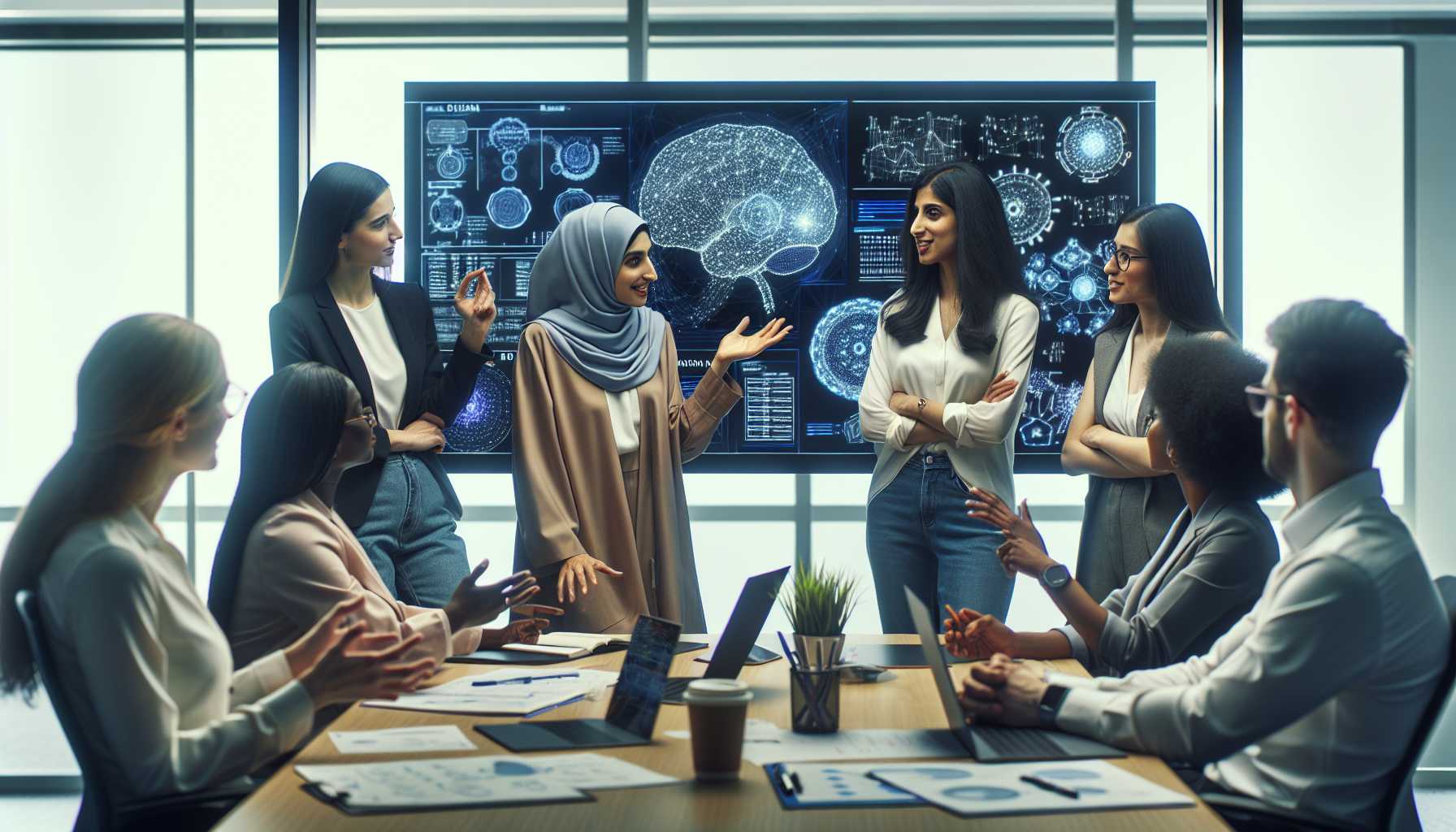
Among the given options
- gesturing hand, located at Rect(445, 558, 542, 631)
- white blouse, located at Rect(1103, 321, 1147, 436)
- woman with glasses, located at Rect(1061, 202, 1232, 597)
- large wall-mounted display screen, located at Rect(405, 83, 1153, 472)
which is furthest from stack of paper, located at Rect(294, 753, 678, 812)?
large wall-mounted display screen, located at Rect(405, 83, 1153, 472)

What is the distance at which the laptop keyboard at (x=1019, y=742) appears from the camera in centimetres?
162

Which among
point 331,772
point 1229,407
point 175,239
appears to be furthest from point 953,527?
point 175,239

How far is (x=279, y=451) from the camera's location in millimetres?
2119

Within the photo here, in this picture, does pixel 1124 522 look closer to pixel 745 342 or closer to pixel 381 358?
pixel 745 342

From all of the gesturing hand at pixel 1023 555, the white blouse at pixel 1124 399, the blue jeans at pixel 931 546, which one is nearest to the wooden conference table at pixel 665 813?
the gesturing hand at pixel 1023 555

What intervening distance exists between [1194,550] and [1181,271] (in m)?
1.34

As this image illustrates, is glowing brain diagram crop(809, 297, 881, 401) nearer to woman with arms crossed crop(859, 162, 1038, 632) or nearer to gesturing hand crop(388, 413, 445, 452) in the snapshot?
woman with arms crossed crop(859, 162, 1038, 632)

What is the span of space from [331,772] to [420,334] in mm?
1987

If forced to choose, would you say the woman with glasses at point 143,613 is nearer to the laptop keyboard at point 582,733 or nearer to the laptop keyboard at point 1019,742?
the laptop keyboard at point 582,733

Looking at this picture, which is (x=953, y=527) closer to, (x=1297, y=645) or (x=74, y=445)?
(x=1297, y=645)

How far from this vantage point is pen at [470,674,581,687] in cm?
206

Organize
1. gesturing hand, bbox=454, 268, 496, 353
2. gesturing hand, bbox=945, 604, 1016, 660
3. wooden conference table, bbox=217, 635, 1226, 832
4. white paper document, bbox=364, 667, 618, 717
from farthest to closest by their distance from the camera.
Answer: gesturing hand, bbox=454, 268, 496, 353, gesturing hand, bbox=945, 604, 1016, 660, white paper document, bbox=364, 667, 618, 717, wooden conference table, bbox=217, 635, 1226, 832

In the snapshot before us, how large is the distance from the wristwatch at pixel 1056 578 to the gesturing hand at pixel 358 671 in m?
1.09

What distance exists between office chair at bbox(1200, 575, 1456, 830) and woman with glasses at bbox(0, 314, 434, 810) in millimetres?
1103
